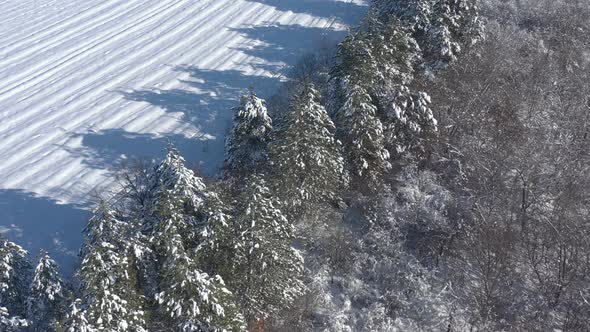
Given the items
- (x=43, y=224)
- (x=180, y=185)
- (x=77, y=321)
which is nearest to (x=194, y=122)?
(x=43, y=224)

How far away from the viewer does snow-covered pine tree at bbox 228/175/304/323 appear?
47.7 ft

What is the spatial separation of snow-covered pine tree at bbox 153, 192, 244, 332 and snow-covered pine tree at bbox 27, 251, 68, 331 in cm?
265

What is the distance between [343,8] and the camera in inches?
1571

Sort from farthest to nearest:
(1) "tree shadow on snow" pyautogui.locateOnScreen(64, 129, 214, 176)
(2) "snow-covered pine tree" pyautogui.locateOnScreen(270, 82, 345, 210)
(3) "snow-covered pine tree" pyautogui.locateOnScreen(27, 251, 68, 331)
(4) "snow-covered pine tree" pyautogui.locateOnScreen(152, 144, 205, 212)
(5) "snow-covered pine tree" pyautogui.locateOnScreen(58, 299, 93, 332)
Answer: (1) "tree shadow on snow" pyautogui.locateOnScreen(64, 129, 214, 176)
(2) "snow-covered pine tree" pyautogui.locateOnScreen(270, 82, 345, 210)
(4) "snow-covered pine tree" pyautogui.locateOnScreen(152, 144, 205, 212)
(3) "snow-covered pine tree" pyautogui.locateOnScreen(27, 251, 68, 331)
(5) "snow-covered pine tree" pyautogui.locateOnScreen(58, 299, 93, 332)

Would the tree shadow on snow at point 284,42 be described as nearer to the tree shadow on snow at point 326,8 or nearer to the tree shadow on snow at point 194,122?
the tree shadow on snow at point 194,122

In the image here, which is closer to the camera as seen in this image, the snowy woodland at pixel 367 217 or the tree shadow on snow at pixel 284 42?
the snowy woodland at pixel 367 217

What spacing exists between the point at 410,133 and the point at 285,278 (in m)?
9.53

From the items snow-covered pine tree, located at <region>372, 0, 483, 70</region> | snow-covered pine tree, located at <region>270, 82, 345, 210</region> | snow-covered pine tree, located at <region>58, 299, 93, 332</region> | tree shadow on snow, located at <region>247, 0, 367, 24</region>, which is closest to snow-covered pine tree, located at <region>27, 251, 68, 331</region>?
Answer: snow-covered pine tree, located at <region>58, 299, 93, 332</region>

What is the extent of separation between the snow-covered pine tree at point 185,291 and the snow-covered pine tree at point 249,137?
6110mm

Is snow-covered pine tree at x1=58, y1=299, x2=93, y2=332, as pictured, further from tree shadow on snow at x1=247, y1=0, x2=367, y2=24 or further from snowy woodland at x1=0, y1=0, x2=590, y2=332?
tree shadow on snow at x1=247, y1=0, x2=367, y2=24

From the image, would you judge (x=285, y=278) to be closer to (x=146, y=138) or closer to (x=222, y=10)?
(x=146, y=138)

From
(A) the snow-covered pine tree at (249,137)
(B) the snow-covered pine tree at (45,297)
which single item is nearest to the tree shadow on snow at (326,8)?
(A) the snow-covered pine tree at (249,137)

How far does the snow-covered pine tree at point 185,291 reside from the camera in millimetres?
12875

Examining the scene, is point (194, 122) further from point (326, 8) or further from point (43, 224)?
point (326, 8)
